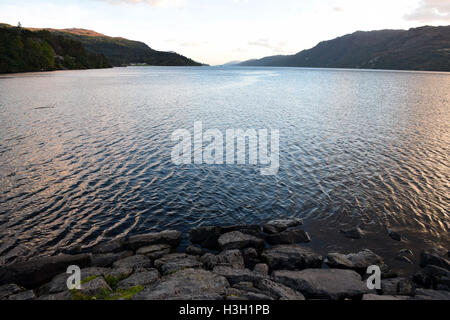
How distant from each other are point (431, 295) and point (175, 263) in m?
14.6

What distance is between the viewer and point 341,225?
22109mm

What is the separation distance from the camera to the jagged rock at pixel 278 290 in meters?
14.2

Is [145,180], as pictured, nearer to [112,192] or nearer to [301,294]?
[112,192]

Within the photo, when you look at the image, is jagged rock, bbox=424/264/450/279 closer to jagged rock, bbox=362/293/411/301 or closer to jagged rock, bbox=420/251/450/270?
jagged rock, bbox=420/251/450/270

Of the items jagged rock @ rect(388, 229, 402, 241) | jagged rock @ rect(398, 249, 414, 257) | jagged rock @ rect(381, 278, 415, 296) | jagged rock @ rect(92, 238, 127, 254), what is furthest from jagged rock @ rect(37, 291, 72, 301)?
jagged rock @ rect(388, 229, 402, 241)

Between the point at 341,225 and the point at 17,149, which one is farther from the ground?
the point at 17,149

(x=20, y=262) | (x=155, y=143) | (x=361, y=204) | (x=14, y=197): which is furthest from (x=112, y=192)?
(x=361, y=204)

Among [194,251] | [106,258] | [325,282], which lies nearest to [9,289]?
[106,258]

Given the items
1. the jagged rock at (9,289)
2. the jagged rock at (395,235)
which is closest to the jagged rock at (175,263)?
the jagged rock at (9,289)

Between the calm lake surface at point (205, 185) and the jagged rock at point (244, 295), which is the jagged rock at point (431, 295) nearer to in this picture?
the calm lake surface at point (205, 185)

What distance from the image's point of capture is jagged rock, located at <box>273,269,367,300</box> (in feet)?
48.6

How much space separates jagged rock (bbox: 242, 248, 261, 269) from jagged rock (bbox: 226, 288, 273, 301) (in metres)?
4.36

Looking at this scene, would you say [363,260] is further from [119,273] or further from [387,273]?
[119,273]
